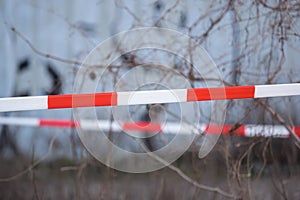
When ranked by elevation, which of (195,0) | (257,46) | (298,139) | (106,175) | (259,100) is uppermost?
(195,0)

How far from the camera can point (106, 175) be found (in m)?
3.59

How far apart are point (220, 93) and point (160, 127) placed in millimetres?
494

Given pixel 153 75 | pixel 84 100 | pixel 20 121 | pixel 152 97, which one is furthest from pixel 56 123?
pixel 152 97

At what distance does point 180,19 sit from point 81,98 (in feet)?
2.85

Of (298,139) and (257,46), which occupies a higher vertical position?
(257,46)

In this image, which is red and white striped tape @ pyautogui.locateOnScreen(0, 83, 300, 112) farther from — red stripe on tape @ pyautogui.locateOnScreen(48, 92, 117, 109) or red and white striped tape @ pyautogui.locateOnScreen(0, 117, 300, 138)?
red and white striped tape @ pyautogui.locateOnScreen(0, 117, 300, 138)

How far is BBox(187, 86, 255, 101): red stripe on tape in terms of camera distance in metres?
3.16

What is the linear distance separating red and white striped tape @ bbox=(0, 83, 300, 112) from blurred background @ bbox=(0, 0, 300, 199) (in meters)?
0.33

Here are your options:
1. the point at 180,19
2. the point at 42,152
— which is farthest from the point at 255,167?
the point at 42,152

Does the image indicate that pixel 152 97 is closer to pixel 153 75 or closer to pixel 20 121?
pixel 153 75

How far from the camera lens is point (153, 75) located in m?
3.56

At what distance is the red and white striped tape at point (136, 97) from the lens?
9.90 feet

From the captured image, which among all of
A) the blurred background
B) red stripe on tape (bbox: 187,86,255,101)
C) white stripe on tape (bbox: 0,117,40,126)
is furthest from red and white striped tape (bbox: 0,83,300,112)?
white stripe on tape (bbox: 0,117,40,126)

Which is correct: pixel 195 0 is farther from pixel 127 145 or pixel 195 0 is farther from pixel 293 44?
pixel 127 145
